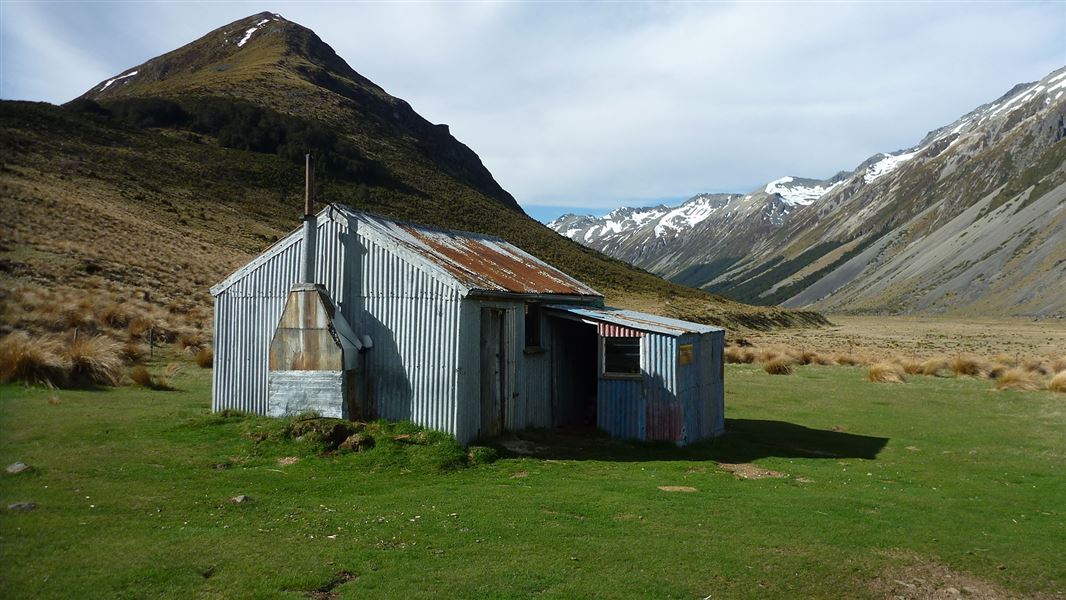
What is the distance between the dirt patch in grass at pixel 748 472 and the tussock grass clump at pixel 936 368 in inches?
843

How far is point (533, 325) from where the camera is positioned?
18.0 meters

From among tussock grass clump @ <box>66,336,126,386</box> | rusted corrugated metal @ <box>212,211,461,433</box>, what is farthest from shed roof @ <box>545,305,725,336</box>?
tussock grass clump @ <box>66,336,126,386</box>

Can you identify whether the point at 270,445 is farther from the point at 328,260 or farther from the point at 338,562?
the point at 338,562

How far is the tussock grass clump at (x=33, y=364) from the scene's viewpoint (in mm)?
16891

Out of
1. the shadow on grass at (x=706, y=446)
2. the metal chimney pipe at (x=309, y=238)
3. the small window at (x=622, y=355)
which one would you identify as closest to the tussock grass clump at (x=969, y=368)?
the shadow on grass at (x=706, y=446)

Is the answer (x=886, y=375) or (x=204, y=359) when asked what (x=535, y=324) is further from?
(x=886, y=375)

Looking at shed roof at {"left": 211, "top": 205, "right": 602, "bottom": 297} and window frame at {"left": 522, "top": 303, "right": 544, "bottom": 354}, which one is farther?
window frame at {"left": 522, "top": 303, "right": 544, "bottom": 354}

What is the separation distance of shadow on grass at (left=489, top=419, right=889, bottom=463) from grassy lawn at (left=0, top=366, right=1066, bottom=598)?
10 cm

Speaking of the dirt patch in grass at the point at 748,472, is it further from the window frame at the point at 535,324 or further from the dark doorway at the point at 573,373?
the window frame at the point at 535,324

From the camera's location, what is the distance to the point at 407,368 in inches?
Answer: 587

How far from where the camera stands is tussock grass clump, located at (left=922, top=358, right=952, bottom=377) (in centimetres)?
3234

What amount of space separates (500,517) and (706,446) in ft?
25.3

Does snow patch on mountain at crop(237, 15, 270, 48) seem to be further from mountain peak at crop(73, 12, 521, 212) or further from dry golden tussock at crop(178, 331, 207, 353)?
dry golden tussock at crop(178, 331, 207, 353)

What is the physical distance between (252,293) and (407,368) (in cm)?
441
